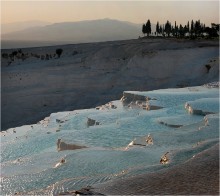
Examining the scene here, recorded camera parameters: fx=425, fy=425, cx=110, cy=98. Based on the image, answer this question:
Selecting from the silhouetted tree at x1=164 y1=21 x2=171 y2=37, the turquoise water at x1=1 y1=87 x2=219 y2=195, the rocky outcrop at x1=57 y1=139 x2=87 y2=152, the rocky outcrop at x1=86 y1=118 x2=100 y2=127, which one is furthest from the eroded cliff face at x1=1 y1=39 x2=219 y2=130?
the silhouetted tree at x1=164 y1=21 x2=171 y2=37

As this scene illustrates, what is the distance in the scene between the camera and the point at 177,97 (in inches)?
488

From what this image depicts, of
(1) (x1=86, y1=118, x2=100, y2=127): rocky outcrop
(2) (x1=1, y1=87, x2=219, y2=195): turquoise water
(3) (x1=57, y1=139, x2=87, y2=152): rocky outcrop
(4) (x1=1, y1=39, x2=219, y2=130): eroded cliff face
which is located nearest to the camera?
(2) (x1=1, y1=87, x2=219, y2=195): turquoise water

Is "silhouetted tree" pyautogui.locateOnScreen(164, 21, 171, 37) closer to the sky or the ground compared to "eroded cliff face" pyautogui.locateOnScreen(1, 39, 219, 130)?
closer to the sky

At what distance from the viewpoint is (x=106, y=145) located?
8203 mm

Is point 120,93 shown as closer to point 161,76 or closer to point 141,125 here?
point 161,76

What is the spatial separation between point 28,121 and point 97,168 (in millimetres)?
12567

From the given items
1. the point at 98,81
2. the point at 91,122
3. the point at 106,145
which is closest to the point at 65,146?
the point at 106,145

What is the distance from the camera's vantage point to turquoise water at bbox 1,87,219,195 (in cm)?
589

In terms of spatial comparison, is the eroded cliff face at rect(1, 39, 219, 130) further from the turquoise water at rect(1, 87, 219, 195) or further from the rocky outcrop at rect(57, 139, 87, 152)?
the rocky outcrop at rect(57, 139, 87, 152)

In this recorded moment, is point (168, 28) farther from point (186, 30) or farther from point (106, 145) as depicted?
point (106, 145)

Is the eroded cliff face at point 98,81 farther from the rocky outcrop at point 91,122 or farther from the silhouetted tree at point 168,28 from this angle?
the silhouetted tree at point 168,28

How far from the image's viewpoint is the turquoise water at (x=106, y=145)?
19.3ft

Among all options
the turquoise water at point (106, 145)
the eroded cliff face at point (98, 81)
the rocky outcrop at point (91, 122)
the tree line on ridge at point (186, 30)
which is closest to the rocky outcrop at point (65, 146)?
the turquoise water at point (106, 145)

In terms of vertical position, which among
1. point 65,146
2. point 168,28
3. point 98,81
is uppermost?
point 168,28
